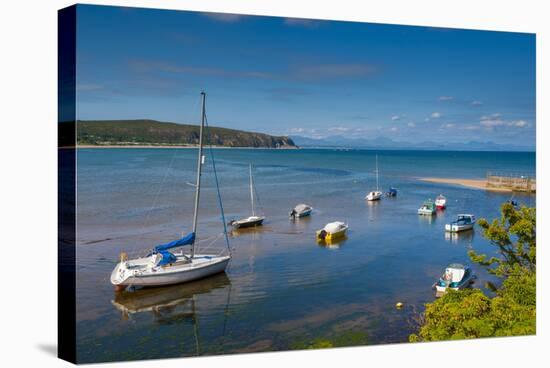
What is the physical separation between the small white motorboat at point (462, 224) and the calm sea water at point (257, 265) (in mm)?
362

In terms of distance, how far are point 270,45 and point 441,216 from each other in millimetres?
12667

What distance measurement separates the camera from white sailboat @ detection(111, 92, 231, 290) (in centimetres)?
1360

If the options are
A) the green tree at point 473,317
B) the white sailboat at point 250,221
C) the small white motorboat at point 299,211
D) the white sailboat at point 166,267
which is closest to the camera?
the green tree at point 473,317

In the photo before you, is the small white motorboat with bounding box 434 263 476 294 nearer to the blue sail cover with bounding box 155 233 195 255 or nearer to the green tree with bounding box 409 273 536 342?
the green tree with bounding box 409 273 536 342

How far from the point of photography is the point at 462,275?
1441cm

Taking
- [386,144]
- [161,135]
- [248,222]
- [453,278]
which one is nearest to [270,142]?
[161,135]

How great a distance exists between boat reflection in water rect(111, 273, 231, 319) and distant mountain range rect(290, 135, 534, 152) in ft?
12.7

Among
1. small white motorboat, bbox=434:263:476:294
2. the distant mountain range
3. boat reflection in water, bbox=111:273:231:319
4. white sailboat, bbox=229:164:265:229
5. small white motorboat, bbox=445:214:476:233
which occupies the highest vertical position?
the distant mountain range

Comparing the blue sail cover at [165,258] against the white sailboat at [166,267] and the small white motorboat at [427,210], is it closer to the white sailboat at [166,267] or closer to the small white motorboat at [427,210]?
the white sailboat at [166,267]

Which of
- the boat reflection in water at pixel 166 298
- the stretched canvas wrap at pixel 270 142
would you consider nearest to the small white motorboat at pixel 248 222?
the stretched canvas wrap at pixel 270 142

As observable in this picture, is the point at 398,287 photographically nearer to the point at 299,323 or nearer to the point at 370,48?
the point at 299,323

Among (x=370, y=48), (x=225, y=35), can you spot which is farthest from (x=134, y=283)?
(x=370, y=48)

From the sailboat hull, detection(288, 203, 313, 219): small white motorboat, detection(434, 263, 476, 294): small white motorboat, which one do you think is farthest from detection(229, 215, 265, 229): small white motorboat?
detection(434, 263, 476, 294): small white motorboat

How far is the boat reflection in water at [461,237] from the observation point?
16622mm
